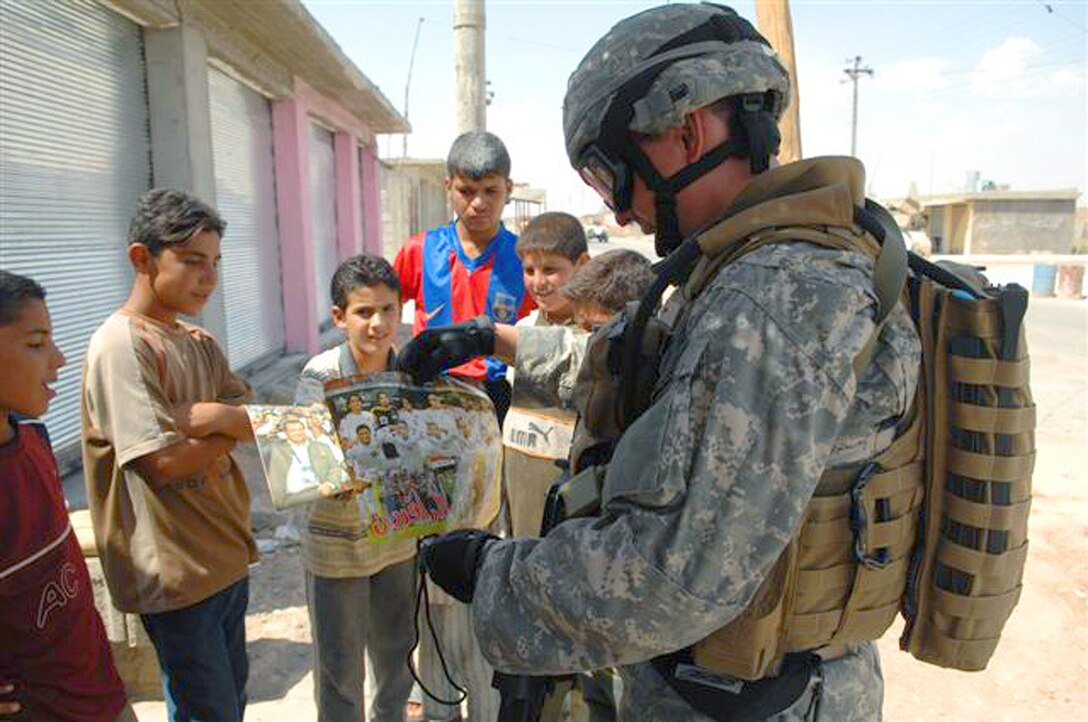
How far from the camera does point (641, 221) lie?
49.1 inches

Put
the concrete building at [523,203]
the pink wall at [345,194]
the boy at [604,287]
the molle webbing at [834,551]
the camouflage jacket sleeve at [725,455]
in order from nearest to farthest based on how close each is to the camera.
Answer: the camouflage jacket sleeve at [725,455] < the molle webbing at [834,551] < the boy at [604,287] < the pink wall at [345,194] < the concrete building at [523,203]

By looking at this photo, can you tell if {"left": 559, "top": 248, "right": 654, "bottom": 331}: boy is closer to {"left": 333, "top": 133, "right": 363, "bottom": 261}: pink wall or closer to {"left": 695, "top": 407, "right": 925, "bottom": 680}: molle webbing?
{"left": 695, "top": 407, "right": 925, "bottom": 680}: molle webbing

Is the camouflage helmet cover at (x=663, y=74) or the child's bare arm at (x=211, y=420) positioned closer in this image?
the camouflage helmet cover at (x=663, y=74)

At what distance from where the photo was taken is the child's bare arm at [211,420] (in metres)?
1.87

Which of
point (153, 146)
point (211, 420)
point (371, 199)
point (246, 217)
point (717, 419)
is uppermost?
point (371, 199)

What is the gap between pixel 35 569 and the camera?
5.29 feet

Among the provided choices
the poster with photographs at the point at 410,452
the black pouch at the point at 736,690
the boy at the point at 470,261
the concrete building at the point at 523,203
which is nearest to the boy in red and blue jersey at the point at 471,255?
the boy at the point at 470,261

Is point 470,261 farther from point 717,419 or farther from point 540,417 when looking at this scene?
point 717,419

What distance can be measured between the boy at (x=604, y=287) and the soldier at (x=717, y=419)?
0.99 m

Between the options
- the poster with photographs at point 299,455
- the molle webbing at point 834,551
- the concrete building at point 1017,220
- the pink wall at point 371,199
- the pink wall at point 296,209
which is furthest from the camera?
the concrete building at point 1017,220

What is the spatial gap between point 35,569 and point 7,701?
260 mm

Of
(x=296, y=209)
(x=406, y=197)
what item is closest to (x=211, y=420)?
(x=296, y=209)

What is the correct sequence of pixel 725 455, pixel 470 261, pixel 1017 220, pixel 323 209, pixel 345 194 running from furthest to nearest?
pixel 1017 220, pixel 345 194, pixel 323 209, pixel 470 261, pixel 725 455

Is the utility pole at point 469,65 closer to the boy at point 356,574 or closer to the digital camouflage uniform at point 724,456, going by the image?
the boy at point 356,574
